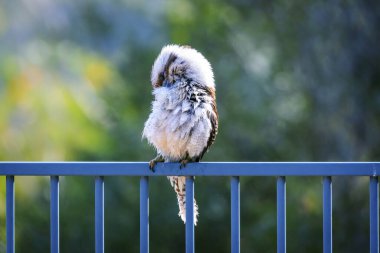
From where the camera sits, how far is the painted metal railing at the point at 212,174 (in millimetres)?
2172

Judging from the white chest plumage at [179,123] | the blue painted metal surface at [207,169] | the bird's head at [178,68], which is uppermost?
the bird's head at [178,68]

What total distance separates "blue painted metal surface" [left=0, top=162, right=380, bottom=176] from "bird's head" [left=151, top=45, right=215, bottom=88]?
0.85 meters

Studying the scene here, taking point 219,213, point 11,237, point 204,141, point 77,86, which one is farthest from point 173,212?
point 11,237

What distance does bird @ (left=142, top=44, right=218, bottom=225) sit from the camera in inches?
114

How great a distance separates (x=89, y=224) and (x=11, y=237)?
5812 mm

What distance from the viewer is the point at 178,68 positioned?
10.2 ft

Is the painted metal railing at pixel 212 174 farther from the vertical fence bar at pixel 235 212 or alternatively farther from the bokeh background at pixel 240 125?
the bokeh background at pixel 240 125

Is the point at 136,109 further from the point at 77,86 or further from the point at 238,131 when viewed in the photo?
the point at 238,131

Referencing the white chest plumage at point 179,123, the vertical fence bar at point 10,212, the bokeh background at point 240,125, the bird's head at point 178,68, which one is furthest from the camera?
the bokeh background at point 240,125

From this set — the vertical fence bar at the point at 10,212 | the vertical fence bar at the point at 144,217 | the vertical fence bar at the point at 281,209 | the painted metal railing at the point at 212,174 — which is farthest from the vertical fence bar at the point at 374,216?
the vertical fence bar at the point at 10,212

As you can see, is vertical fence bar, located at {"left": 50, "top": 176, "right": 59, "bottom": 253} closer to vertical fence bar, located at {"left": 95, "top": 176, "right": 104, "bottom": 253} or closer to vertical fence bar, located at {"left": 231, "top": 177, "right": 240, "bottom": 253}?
vertical fence bar, located at {"left": 95, "top": 176, "right": 104, "bottom": 253}

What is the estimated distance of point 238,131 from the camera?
785 centimetres

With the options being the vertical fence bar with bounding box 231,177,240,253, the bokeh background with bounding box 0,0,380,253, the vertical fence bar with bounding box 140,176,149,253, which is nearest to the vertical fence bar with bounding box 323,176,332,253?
the vertical fence bar with bounding box 231,177,240,253

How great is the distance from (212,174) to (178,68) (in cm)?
99
